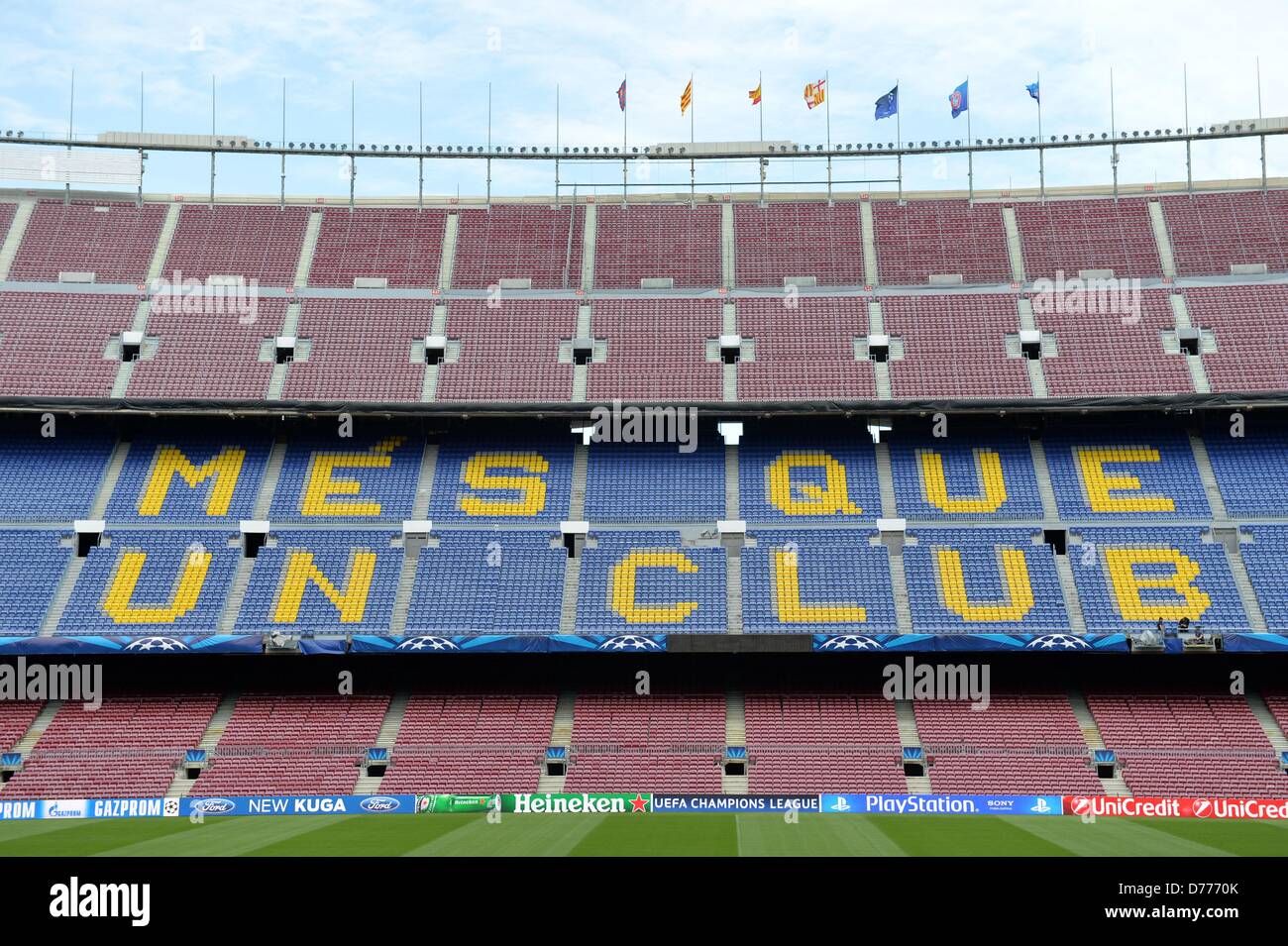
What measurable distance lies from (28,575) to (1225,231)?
50633 millimetres

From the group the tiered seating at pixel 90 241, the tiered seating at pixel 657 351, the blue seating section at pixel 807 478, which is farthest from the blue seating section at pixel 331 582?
the tiered seating at pixel 90 241

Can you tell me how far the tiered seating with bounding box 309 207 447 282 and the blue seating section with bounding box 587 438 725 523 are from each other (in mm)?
12941

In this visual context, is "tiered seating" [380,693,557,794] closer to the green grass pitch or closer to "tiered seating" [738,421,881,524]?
the green grass pitch

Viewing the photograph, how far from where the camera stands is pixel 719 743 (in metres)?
38.5

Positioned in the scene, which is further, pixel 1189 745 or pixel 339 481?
pixel 339 481

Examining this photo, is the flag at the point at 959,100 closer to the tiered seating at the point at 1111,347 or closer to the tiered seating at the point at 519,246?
the tiered seating at the point at 1111,347

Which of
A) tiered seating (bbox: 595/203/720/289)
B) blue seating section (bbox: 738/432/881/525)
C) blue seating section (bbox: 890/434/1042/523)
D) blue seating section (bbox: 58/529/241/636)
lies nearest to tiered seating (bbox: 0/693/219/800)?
blue seating section (bbox: 58/529/241/636)

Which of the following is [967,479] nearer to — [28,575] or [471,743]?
[471,743]

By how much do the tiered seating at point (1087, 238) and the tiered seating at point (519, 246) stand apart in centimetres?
2035

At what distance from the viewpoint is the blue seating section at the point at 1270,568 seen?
3975cm

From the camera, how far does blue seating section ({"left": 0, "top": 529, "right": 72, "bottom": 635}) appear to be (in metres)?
40.6

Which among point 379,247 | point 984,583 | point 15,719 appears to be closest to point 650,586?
point 984,583

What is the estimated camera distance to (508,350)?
1959 inches
